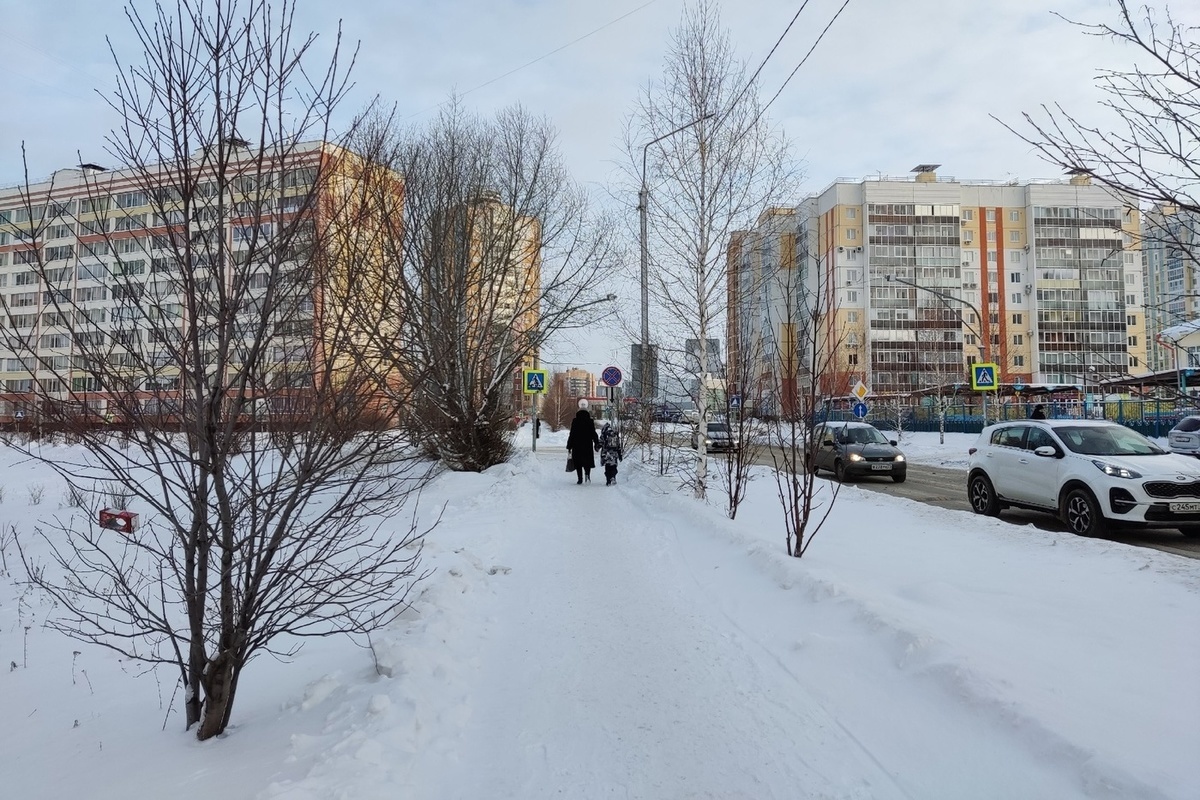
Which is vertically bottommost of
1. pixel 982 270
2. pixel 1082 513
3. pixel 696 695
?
pixel 696 695

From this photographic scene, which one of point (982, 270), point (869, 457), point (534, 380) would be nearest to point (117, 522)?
point (534, 380)

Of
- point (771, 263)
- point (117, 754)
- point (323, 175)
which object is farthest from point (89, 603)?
point (771, 263)

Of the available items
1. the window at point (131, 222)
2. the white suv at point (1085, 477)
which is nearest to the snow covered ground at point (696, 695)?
the white suv at point (1085, 477)

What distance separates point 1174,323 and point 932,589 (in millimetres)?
2549

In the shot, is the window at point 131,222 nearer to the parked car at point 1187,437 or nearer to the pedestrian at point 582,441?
the pedestrian at point 582,441

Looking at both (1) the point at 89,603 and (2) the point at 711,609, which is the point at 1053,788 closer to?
(2) the point at 711,609

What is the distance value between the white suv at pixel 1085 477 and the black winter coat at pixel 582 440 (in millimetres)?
8190

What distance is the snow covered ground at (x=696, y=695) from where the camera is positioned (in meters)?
2.83

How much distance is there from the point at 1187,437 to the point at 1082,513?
11.9 meters

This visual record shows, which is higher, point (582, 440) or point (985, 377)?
point (985, 377)

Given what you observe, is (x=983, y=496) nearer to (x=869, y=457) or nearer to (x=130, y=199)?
(x=869, y=457)

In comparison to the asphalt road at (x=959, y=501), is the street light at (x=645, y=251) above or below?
above

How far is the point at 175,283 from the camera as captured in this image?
3.07 meters

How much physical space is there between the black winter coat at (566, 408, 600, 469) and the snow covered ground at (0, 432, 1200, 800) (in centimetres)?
910
